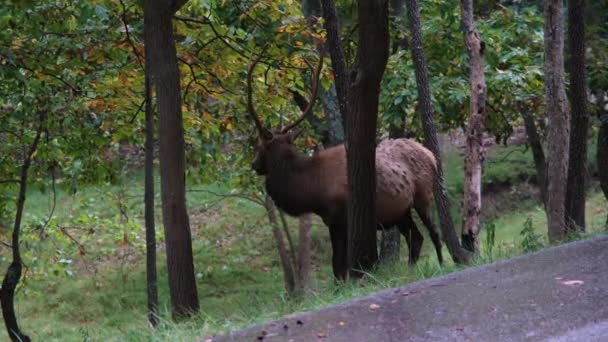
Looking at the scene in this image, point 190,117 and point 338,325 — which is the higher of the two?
point 190,117

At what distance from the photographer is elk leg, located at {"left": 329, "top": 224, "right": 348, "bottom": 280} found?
35.1 ft

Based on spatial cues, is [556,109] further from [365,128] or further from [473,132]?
[365,128]

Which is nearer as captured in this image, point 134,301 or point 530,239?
point 530,239

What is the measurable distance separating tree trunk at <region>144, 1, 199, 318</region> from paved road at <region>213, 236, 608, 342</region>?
6.47 feet

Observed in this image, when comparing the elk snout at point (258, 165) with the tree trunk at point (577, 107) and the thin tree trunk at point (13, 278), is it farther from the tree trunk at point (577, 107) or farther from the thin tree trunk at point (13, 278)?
the tree trunk at point (577, 107)

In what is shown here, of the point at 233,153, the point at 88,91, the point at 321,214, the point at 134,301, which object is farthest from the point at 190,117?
the point at 134,301

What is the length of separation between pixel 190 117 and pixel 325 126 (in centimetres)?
323

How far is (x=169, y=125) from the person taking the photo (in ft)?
24.6

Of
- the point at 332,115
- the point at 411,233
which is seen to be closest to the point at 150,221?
the point at 411,233

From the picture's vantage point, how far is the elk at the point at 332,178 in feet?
36.2

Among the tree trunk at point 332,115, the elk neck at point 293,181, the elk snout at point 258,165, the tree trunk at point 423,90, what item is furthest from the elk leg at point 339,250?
the tree trunk at point 332,115

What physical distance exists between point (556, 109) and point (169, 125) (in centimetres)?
414

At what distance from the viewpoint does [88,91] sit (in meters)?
11.8

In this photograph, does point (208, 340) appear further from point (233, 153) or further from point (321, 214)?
point (233, 153)
